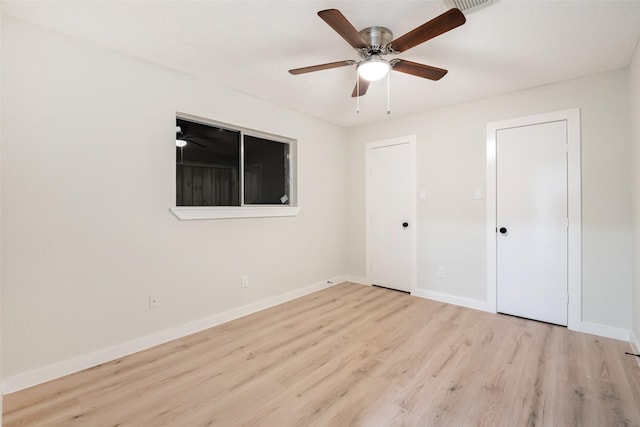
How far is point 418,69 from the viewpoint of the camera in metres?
2.12

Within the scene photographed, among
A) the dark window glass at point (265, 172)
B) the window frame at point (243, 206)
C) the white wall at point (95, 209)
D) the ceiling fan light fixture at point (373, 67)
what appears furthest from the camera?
the dark window glass at point (265, 172)

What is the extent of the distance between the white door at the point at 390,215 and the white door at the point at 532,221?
1.03 m

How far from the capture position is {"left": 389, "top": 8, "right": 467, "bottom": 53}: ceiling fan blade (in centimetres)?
150

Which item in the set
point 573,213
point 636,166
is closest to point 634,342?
point 573,213

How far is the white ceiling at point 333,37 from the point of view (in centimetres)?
176

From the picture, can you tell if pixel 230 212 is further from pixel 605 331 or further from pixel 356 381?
pixel 605 331

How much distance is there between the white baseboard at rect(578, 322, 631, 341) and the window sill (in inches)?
122

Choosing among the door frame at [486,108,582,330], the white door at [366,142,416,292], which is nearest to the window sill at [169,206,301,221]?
the white door at [366,142,416,292]

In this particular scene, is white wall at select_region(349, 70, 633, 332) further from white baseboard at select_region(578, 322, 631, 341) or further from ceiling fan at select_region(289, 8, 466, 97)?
ceiling fan at select_region(289, 8, 466, 97)

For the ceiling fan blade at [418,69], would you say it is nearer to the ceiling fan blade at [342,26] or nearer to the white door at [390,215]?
the ceiling fan blade at [342,26]

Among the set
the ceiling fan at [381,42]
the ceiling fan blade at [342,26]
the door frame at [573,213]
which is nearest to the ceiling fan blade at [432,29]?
the ceiling fan at [381,42]

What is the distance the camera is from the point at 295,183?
3.71 meters

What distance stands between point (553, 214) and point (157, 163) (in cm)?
370

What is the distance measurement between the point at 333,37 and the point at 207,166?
1662 mm
